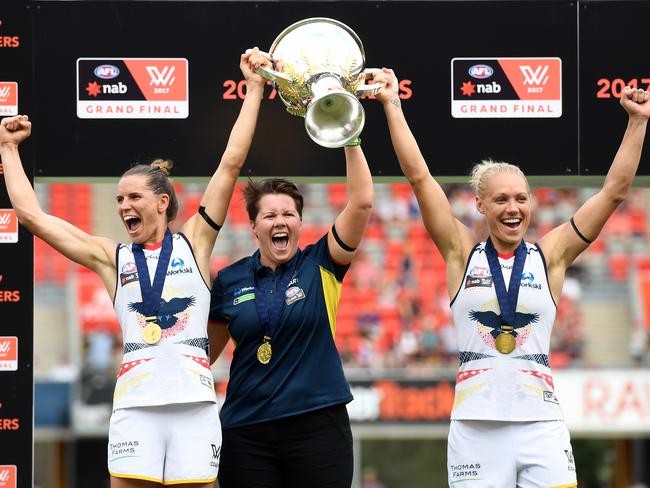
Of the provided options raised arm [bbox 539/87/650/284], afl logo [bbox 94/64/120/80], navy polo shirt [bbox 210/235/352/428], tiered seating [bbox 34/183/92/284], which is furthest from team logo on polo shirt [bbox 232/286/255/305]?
tiered seating [bbox 34/183/92/284]

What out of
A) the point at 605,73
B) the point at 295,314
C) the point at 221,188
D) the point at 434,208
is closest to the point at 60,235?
the point at 221,188

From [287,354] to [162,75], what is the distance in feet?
5.57

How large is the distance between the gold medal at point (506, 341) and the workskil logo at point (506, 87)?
1496 millimetres

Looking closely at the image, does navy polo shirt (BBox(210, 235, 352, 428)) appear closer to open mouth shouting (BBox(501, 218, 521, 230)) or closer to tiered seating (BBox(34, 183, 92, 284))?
open mouth shouting (BBox(501, 218, 521, 230))

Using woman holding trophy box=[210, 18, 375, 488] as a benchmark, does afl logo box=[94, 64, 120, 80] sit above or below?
above

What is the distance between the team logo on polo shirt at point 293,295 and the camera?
4679mm

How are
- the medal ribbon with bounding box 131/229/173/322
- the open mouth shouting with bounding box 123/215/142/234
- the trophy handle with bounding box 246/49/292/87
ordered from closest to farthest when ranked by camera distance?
the medal ribbon with bounding box 131/229/173/322 → the open mouth shouting with bounding box 123/215/142/234 → the trophy handle with bounding box 246/49/292/87

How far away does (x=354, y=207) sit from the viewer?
470 centimetres

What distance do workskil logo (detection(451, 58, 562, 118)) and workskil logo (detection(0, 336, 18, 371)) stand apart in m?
2.38

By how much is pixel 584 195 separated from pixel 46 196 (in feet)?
24.4

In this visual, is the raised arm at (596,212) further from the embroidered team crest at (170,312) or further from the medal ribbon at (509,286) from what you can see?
the embroidered team crest at (170,312)

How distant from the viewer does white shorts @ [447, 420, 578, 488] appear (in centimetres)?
442

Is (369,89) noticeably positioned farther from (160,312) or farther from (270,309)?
(160,312)

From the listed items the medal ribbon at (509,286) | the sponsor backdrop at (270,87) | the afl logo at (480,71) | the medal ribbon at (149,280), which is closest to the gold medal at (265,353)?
the medal ribbon at (149,280)
